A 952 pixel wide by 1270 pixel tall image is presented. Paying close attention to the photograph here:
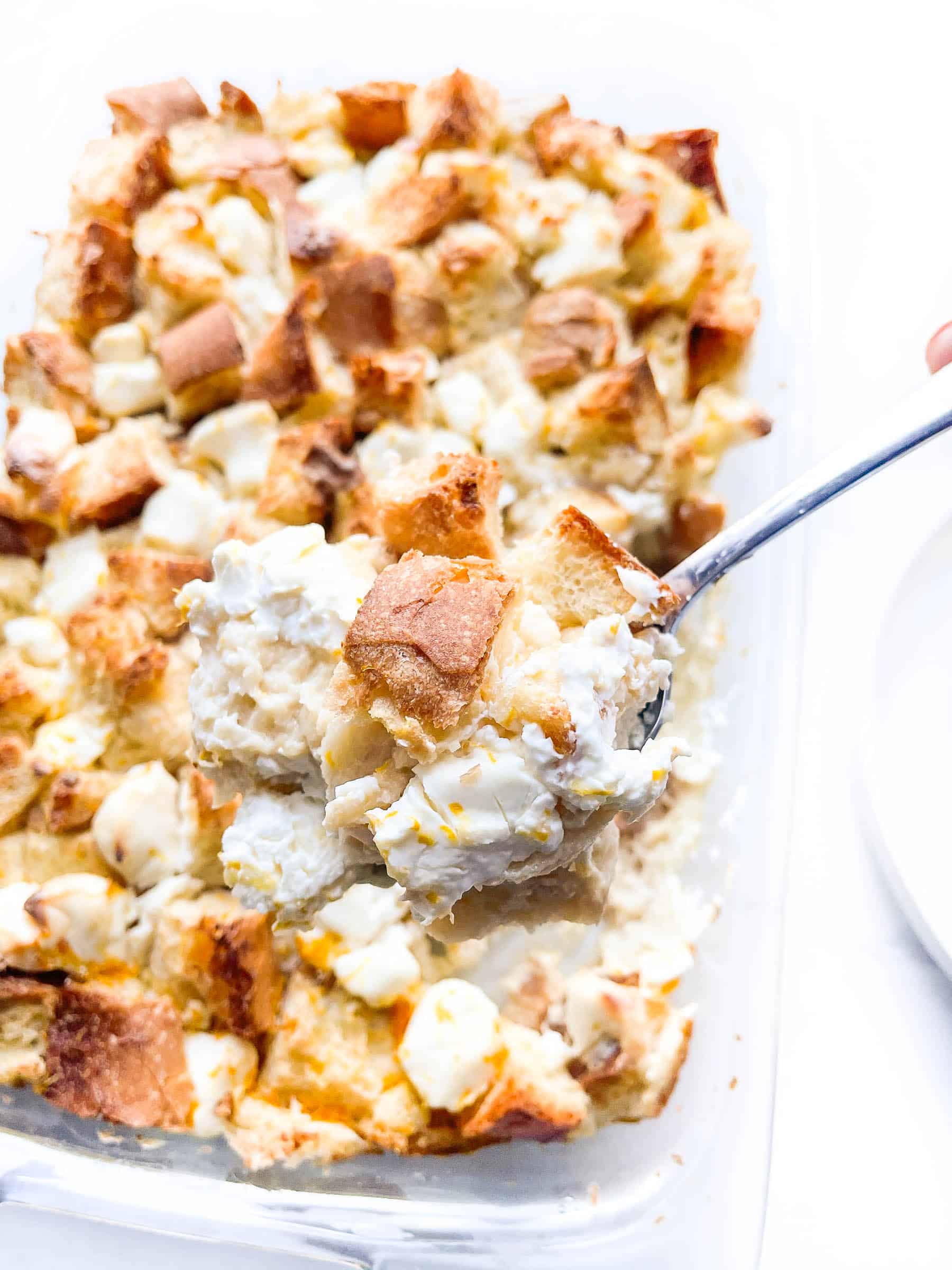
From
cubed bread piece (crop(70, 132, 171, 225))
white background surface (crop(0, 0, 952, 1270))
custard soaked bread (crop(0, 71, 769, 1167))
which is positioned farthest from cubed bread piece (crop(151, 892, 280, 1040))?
cubed bread piece (crop(70, 132, 171, 225))

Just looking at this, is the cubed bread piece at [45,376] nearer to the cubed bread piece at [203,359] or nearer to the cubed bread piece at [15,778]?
the cubed bread piece at [203,359]

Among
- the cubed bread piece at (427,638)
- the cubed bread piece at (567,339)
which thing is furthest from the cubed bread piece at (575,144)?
the cubed bread piece at (427,638)

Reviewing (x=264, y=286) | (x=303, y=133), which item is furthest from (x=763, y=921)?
(x=303, y=133)

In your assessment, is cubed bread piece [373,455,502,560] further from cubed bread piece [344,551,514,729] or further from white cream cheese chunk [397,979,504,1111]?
white cream cheese chunk [397,979,504,1111]

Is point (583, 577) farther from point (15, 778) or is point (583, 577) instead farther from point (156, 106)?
point (156, 106)

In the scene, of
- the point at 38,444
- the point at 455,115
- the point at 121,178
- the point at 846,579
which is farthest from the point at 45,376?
the point at 846,579

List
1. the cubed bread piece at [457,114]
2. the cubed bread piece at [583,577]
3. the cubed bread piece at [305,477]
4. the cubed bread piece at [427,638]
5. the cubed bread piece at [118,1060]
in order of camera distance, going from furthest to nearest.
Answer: the cubed bread piece at [457,114] < the cubed bread piece at [305,477] < the cubed bread piece at [118,1060] < the cubed bread piece at [583,577] < the cubed bread piece at [427,638]

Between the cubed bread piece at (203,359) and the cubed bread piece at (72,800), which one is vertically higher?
the cubed bread piece at (203,359)
